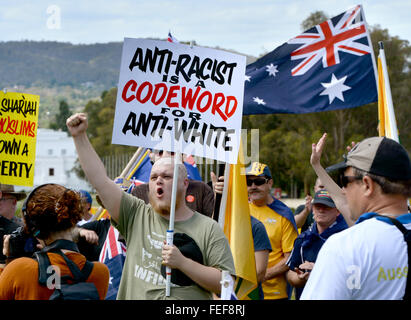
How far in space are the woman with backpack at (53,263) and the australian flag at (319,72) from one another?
430 cm

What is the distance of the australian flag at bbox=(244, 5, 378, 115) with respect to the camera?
7.48 meters

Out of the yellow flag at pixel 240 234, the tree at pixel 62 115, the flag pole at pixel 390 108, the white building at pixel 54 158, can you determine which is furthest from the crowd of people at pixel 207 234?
the white building at pixel 54 158

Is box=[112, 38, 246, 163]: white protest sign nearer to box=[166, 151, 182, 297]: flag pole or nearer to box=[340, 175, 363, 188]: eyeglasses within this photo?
box=[166, 151, 182, 297]: flag pole

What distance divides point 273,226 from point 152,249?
253cm

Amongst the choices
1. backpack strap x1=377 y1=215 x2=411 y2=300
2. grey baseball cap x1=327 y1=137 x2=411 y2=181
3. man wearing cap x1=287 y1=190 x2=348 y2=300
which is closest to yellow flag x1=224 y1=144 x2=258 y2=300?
man wearing cap x1=287 y1=190 x2=348 y2=300

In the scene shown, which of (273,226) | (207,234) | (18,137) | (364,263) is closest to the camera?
(364,263)

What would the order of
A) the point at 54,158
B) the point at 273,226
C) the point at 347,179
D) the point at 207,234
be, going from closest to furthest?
the point at 347,179 → the point at 207,234 → the point at 273,226 → the point at 54,158

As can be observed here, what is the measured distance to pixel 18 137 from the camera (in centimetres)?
654

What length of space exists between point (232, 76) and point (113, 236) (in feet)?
7.20

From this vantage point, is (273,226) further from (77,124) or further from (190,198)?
(77,124)

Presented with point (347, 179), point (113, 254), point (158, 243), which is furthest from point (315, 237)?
point (347, 179)

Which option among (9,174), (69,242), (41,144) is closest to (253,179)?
(9,174)

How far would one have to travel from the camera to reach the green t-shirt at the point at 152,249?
386 cm

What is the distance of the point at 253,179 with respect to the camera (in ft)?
20.8
